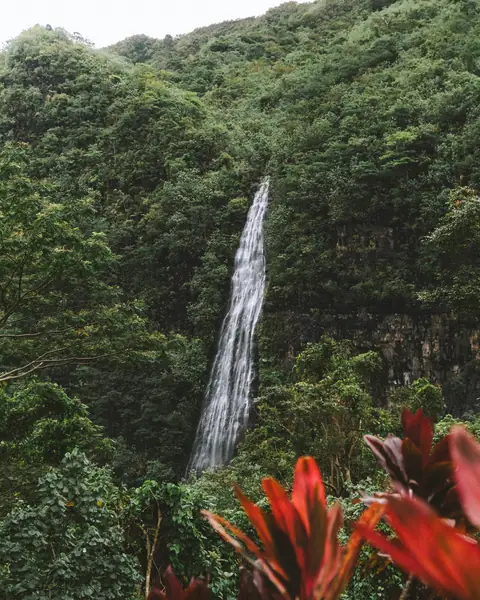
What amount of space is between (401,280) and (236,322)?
6.03 meters

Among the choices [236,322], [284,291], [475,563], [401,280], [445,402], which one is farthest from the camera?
[236,322]

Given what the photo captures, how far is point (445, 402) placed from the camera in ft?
45.2

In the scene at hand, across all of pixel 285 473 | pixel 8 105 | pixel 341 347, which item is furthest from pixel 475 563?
pixel 8 105

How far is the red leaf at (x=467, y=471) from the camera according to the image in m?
0.40

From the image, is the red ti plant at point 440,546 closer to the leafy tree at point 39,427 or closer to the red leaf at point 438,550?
the red leaf at point 438,550

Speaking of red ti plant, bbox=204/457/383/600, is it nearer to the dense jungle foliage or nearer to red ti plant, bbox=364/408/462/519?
red ti plant, bbox=364/408/462/519

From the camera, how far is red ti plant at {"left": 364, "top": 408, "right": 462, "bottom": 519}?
866mm

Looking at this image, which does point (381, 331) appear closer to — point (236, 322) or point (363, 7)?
point (236, 322)

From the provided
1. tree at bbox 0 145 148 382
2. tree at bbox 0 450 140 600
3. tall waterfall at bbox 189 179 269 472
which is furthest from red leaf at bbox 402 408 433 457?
tall waterfall at bbox 189 179 269 472

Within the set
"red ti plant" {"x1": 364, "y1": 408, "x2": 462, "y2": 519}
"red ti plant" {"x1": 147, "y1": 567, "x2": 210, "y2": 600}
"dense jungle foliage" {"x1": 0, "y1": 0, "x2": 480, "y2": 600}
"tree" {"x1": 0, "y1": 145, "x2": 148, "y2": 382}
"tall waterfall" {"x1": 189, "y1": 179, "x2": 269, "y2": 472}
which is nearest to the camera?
"red ti plant" {"x1": 147, "y1": 567, "x2": 210, "y2": 600}

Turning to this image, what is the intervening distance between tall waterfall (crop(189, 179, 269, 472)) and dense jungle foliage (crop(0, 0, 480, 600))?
0.61 meters

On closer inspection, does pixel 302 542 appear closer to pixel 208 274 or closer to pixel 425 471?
pixel 425 471

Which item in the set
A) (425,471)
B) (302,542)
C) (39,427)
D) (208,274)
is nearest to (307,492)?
(302,542)

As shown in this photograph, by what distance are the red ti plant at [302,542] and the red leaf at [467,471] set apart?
21 centimetres
